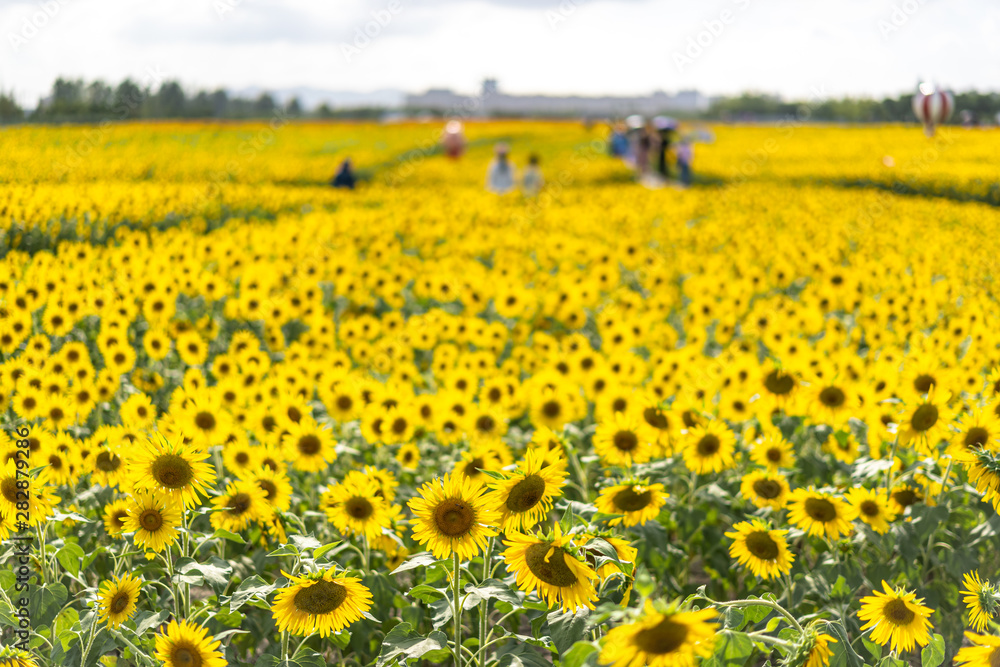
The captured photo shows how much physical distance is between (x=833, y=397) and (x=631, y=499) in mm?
1865

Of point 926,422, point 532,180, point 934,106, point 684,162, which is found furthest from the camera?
point 684,162

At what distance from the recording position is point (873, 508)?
124 inches

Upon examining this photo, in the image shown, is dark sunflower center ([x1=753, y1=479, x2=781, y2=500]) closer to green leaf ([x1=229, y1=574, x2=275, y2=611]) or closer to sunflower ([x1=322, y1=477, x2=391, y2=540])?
sunflower ([x1=322, y1=477, x2=391, y2=540])

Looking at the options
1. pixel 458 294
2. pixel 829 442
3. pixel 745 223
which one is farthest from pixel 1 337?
pixel 745 223

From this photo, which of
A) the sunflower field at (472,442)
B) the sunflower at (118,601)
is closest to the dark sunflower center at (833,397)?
the sunflower field at (472,442)

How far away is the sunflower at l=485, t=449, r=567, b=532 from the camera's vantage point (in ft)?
7.50

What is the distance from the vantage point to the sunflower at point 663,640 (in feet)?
5.03

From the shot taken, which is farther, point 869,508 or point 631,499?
point 869,508

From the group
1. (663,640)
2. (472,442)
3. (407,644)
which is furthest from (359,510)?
(663,640)

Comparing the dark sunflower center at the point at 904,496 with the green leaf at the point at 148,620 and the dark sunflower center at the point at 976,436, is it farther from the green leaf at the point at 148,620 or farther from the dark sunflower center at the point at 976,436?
the green leaf at the point at 148,620

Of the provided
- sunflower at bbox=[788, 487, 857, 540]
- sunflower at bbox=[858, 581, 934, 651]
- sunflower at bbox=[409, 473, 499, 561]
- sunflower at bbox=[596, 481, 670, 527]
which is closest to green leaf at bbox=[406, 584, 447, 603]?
sunflower at bbox=[409, 473, 499, 561]

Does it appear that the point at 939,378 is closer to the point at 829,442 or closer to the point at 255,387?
the point at 829,442

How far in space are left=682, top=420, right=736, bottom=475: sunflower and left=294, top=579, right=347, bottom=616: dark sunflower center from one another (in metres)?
1.97

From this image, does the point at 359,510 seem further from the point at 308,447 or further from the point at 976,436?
the point at 976,436
